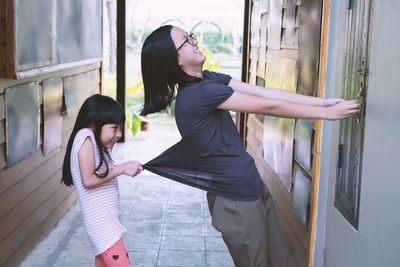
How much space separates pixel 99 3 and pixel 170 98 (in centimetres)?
410

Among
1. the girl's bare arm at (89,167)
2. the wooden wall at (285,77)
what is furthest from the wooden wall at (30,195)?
the wooden wall at (285,77)

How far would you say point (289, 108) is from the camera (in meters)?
2.09

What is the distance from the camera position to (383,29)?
6.51ft

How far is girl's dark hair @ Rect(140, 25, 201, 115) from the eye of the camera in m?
2.27

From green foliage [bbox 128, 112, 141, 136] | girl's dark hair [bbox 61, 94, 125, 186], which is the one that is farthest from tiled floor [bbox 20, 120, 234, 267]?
green foliage [bbox 128, 112, 141, 136]

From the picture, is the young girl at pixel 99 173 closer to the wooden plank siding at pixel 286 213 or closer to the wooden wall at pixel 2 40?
the wooden wall at pixel 2 40

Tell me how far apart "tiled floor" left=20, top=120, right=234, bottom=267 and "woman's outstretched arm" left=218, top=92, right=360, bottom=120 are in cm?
198

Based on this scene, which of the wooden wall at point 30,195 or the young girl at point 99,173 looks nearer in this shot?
the young girl at point 99,173

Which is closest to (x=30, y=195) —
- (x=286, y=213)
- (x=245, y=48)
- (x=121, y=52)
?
(x=286, y=213)

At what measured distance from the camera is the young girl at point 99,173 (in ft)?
8.27

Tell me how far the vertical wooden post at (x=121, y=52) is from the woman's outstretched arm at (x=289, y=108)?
638 cm

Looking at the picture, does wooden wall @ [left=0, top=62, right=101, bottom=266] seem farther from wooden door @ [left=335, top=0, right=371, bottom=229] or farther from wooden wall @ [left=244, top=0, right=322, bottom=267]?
wooden door @ [left=335, top=0, right=371, bottom=229]

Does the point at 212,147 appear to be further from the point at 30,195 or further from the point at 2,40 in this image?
the point at 30,195

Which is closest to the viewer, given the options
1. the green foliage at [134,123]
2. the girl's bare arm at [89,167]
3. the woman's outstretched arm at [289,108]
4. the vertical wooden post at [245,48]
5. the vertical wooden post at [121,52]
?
the woman's outstretched arm at [289,108]
